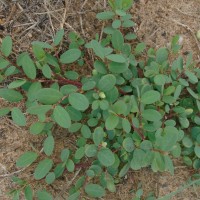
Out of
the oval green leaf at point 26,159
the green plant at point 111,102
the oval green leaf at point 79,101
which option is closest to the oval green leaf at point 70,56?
the green plant at point 111,102

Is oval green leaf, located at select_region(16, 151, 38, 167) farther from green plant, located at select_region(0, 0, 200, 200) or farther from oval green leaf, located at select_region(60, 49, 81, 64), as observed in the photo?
oval green leaf, located at select_region(60, 49, 81, 64)

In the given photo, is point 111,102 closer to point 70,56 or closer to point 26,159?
point 70,56

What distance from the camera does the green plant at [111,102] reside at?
5.86 ft

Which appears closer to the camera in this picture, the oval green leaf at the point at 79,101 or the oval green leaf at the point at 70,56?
the oval green leaf at the point at 79,101

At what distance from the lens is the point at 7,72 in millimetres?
1845

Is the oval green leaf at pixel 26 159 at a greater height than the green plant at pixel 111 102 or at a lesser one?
lesser

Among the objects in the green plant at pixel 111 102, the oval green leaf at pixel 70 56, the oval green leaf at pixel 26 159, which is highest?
the oval green leaf at pixel 70 56

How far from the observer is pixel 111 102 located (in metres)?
1.83

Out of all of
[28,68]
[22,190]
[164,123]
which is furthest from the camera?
[22,190]

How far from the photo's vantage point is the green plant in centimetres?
179

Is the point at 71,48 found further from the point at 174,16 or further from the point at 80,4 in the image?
the point at 174,16

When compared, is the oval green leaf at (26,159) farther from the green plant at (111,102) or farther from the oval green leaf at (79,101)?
the oval green leaf at (79,101)

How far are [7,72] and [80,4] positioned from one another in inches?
21.2

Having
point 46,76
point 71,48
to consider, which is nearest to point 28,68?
point 46,76
